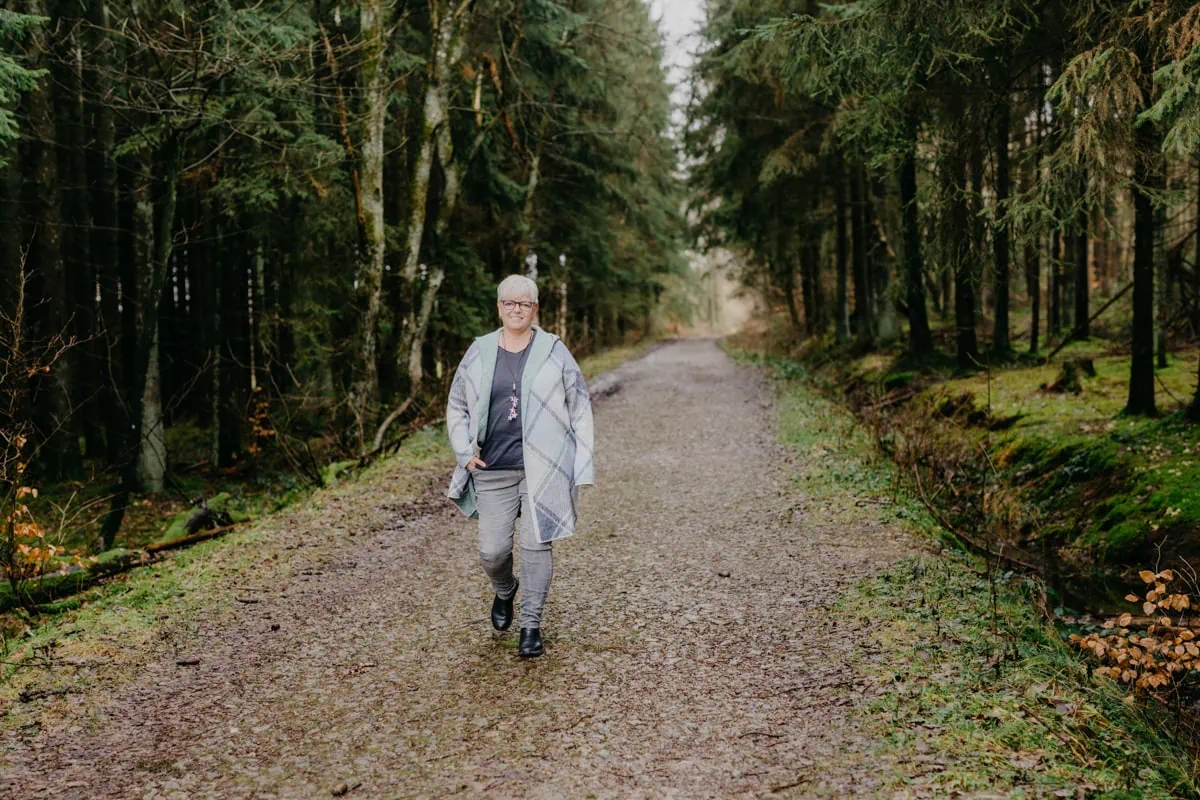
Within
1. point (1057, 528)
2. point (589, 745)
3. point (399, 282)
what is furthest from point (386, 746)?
point (399, 282)

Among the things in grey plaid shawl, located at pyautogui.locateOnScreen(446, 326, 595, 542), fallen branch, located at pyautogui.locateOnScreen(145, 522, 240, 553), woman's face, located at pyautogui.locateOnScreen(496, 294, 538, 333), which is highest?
woman's face, located at pyautogui.locateOnScreen(496, 294, 538, 333)

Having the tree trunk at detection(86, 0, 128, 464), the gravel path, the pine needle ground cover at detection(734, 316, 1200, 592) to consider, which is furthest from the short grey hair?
the tree trunk at detection(86, 0, 128, 464)

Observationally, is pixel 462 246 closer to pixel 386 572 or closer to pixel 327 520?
pixel 327 520

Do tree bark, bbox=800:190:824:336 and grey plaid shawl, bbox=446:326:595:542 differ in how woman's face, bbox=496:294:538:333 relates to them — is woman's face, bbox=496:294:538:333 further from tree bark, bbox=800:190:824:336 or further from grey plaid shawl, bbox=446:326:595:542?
tree bark, bbox=800:190:824:336

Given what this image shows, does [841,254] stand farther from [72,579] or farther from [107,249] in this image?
[72,579]

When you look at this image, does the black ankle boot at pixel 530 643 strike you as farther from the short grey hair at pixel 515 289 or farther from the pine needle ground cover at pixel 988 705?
the short grey hair at pixel 515 289

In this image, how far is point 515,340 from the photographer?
4562 mm

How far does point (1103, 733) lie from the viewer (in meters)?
3.49

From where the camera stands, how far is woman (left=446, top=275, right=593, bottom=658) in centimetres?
448

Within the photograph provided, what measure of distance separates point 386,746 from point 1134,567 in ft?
20.8

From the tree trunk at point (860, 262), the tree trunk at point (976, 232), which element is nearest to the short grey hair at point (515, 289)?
the tree trunk at point (976, 232)

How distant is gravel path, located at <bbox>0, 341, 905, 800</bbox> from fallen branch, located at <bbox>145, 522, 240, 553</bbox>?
2294 millimetres

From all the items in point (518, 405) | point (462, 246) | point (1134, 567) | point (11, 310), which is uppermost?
point (462, 246)

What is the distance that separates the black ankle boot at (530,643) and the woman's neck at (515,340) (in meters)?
1.67
